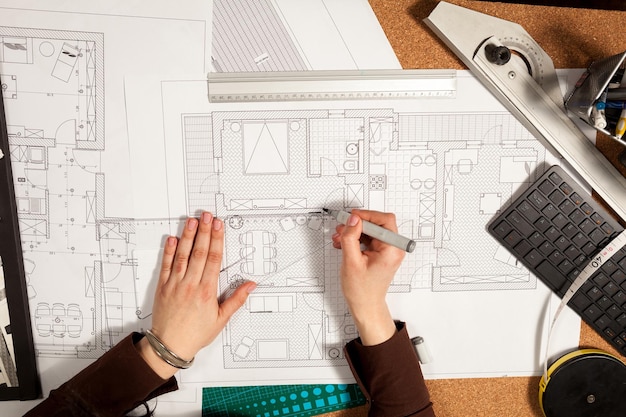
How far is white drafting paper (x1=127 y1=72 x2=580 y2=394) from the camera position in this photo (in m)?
0.73

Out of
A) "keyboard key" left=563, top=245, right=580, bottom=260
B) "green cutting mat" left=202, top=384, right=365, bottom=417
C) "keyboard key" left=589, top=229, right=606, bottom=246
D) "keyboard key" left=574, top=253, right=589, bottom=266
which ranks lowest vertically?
"green cutting mat" left=202, top=384, right=365, bottom=417

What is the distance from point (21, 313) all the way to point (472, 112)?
851 millimetres

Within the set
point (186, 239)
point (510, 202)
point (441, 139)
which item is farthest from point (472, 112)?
point (186, 239)

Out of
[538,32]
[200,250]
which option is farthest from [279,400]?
[538,32]

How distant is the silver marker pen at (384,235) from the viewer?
64 centimetres

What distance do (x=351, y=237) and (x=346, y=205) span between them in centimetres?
9

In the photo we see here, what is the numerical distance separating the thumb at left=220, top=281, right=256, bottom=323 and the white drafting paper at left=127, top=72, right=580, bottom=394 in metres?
0.03

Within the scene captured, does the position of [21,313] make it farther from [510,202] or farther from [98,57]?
[510,202]

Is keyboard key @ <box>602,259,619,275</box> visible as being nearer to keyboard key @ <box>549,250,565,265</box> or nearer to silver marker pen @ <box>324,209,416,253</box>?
keyboard key @ <box>549,250,565,265</box>

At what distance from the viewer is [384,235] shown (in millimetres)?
667

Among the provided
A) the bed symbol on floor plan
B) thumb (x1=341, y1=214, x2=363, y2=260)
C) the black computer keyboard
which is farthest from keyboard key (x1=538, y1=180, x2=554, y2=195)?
the bed symbol on floor plan

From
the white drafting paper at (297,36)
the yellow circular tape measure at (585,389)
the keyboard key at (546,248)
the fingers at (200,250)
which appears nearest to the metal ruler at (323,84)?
the white drafting paper at (297,36)

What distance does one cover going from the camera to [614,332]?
2.51 ft

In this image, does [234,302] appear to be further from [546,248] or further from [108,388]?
[546,248]
